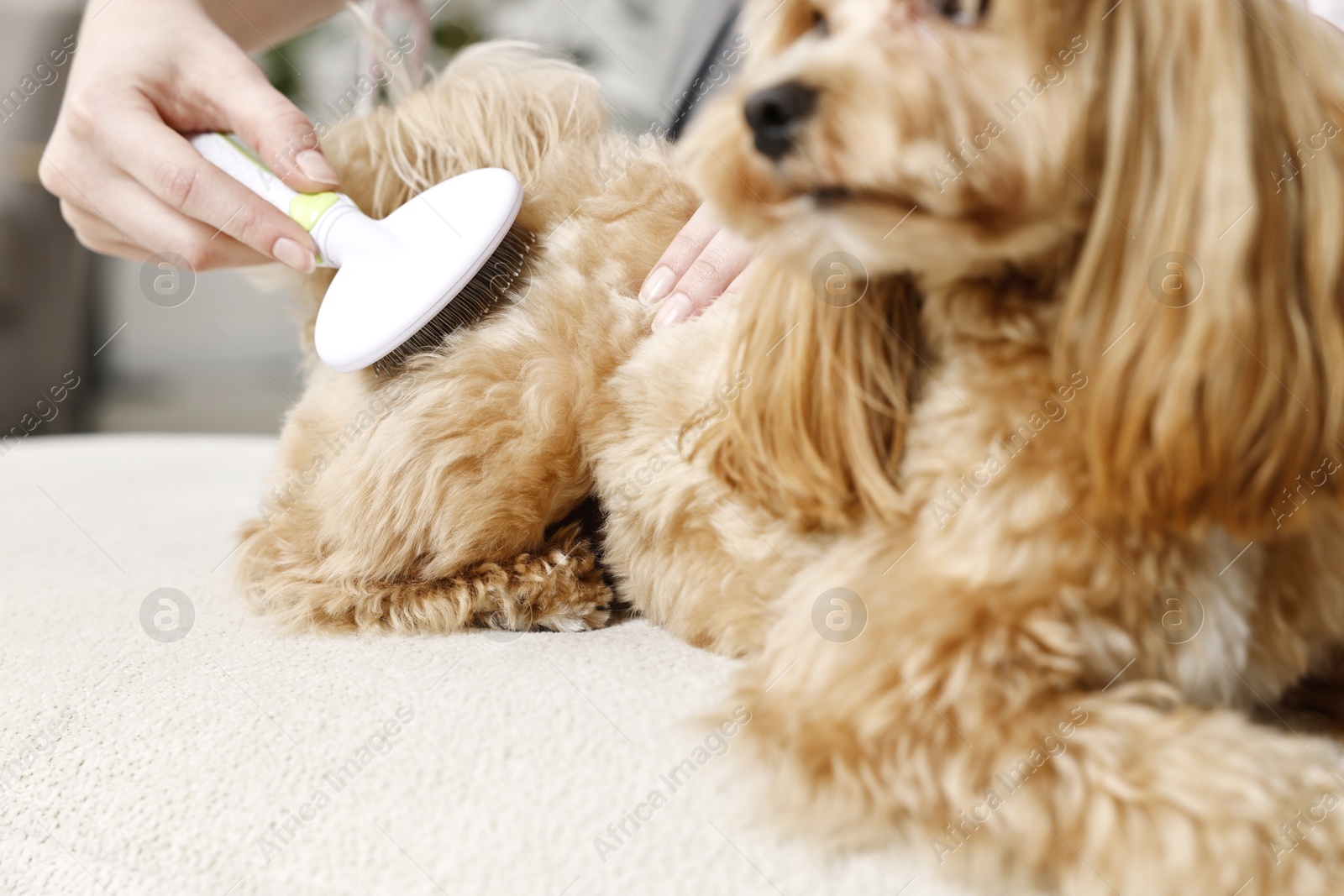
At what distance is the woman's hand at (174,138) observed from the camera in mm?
1107

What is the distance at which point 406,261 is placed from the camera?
1033 millimetres

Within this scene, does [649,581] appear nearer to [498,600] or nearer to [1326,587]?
[498,600]

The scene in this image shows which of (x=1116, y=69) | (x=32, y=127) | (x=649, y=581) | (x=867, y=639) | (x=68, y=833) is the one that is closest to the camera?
(x=1116, y=69)

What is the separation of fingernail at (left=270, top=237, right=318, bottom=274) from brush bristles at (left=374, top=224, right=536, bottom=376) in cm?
13

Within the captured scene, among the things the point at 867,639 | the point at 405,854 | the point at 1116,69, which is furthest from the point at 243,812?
the point at 1116,69

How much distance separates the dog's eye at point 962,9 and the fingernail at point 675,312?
1.49 ft

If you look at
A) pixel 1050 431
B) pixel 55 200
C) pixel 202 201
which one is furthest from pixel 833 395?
pixel 55 200

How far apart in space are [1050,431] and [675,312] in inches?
18.2

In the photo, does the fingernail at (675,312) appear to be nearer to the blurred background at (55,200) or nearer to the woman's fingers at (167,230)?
the woman's fingers at (167,230)

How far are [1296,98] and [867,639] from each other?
412 mm

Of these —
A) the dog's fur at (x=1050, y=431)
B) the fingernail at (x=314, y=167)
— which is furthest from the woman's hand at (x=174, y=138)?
the dog's fur at (x=1050, y=431)

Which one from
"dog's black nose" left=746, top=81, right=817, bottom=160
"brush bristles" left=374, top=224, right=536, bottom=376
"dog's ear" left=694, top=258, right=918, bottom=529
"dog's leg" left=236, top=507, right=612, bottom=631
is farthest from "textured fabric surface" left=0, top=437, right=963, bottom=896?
"dog's black nose" left=746, top=81, right=817, bottom=160

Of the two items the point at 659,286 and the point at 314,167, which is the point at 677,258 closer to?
the point at 659,286

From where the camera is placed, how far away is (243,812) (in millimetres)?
756
